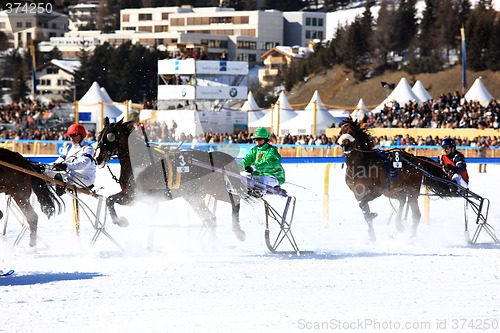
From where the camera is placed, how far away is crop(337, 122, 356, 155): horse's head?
12.5 metres

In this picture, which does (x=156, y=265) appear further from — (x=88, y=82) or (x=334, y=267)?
(x=88, y=82)

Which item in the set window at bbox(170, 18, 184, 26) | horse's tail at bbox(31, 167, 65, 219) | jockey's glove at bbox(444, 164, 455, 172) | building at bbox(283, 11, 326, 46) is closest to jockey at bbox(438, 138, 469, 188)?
jockey's glove at bbox(444, 164, 455, 172)

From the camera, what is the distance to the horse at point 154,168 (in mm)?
10750

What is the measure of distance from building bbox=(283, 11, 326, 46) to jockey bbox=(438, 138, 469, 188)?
328 ft

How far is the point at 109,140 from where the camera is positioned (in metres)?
10.7

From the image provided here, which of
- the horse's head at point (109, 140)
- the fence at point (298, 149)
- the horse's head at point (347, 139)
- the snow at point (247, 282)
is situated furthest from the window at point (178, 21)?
the horse's head at point (109, 140)

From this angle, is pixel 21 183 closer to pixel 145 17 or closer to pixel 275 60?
pixel 275 60

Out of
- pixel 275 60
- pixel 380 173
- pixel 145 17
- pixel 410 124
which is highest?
pixel 145 17

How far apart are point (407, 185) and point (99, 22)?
374 ft

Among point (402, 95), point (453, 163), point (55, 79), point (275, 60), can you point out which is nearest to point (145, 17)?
point (275, 60)

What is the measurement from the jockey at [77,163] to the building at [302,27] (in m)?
102

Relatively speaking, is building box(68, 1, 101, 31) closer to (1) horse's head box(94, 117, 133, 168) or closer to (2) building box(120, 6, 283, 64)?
(2) building box(120, 6, 283, 64)

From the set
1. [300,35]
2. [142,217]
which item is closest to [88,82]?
[300,35]

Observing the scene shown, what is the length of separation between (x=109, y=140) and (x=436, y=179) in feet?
16.7
